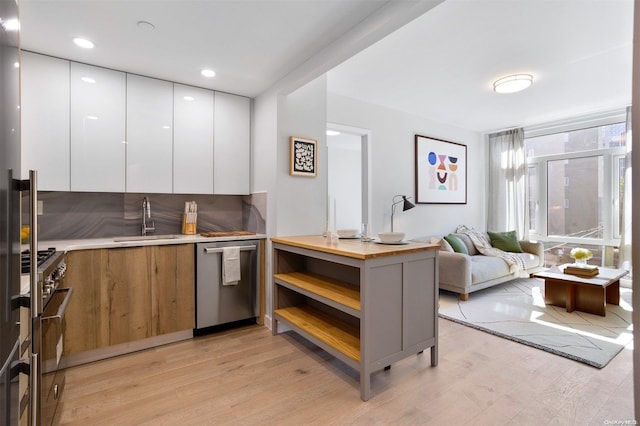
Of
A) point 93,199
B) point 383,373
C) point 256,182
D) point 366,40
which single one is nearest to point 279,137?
point 256,182

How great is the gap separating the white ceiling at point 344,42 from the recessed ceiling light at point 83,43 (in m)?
0.06

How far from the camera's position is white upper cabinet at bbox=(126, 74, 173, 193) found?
9.26 ft

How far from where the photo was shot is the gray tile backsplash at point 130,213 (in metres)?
2.76

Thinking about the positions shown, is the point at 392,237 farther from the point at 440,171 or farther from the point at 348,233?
the point at 440,171

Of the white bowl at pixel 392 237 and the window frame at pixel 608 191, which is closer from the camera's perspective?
the white bowl at pixel 392 237

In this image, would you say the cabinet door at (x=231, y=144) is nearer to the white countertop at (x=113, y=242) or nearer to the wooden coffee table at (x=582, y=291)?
the white countertop at (x=113, y=242)

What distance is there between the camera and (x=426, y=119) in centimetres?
500

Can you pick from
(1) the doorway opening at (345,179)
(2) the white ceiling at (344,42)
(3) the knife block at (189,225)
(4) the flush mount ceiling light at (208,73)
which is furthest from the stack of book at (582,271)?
(4) the flush mount ceiling light at (208,73)

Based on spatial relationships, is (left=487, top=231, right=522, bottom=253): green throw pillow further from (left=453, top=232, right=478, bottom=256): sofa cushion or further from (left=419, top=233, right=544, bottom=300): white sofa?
(left=453, top=232, right=478, bottom=256): sofa cushion

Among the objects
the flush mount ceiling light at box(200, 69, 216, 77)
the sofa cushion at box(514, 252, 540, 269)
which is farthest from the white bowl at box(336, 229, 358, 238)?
the sofa cushion at box(514, 252, 540, 269)

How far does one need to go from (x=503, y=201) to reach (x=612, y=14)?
3.81m

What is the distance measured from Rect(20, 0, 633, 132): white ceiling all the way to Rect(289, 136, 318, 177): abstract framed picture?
63 cm

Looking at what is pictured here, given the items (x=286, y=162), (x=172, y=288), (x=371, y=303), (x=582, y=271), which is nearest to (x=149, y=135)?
(x=286, y=162)

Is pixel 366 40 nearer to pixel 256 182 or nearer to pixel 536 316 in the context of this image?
pixel 256 182
